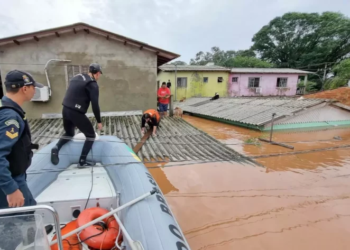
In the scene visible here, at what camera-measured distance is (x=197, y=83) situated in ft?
67.4

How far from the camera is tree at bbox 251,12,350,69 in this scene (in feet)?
82.8

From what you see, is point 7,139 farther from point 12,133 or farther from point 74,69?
point 74,69

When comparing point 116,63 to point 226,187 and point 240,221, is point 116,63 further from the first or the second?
point 240,221

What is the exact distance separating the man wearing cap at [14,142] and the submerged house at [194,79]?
18136 mm

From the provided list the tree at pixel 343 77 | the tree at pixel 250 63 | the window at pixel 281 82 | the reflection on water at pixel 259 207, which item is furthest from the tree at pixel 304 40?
the reflection on water at pixel 259 207

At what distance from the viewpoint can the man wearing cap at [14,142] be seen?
4.44 ft

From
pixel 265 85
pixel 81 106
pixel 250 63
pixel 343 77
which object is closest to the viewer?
pixel 81 106

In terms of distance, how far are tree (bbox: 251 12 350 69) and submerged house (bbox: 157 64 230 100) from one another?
14.3m

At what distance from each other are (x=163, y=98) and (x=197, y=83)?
11.9 m

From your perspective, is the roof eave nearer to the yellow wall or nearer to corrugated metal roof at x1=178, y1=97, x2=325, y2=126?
corrugated metal roof at x1=178, y1=97, x2=325, y2=126

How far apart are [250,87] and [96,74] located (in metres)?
21.2

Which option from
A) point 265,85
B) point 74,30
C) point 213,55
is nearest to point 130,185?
point 74,30

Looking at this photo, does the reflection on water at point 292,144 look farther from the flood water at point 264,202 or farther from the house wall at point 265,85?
the house wall at point 265,85

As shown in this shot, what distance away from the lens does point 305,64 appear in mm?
28016
